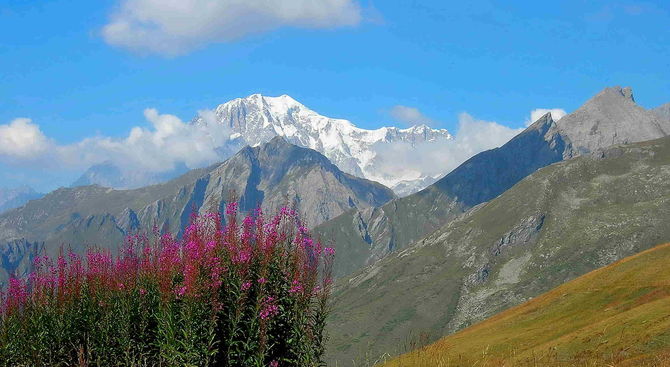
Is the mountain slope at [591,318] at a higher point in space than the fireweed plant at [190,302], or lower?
lower

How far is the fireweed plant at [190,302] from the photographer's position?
2353 centimetres

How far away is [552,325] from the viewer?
77000 millimetres

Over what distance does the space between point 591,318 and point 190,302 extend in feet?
204

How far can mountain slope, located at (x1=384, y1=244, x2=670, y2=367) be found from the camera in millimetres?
54812

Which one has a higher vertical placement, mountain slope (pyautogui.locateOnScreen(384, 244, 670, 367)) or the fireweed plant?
the fireweed plant

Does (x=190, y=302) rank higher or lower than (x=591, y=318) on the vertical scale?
higher

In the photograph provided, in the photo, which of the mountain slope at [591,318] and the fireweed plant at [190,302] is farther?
the mountain slope at [591,318]

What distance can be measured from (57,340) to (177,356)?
23.8ft

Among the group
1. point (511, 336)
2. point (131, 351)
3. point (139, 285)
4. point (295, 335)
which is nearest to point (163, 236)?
point (139, 285)

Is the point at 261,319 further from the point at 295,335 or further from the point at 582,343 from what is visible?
the point at 582,343

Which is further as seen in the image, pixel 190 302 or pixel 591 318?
pixel 591 318

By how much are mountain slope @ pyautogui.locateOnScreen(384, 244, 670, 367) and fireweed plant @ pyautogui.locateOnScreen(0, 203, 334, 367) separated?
104 feet

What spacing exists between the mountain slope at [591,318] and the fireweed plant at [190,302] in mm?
31600

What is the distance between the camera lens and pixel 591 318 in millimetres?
74000
